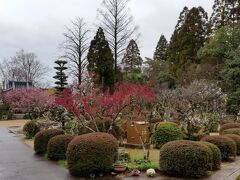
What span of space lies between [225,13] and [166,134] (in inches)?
870

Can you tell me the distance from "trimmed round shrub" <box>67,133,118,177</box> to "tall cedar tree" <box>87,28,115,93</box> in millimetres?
19993

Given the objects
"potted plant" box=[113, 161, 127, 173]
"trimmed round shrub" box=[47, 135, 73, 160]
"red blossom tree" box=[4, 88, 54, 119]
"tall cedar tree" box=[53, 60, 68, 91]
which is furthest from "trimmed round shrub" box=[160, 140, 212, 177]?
"red blossom tree" box=[4, 88, 54, 119]

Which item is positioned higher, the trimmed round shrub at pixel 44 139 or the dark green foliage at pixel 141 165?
the trimmed round shrub at pixel 44 139

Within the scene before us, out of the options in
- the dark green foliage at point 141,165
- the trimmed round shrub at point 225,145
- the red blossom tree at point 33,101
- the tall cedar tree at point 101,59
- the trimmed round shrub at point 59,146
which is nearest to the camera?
the dark green foliage at point 141,165

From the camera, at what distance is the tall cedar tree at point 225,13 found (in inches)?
1180

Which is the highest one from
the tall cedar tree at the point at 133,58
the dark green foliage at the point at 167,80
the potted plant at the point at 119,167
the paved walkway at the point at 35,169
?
the tall cedar tree at the point at 133,58

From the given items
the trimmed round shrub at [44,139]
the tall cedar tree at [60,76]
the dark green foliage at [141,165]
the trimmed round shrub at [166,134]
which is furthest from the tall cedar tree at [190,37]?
the dark green foliage at [141,165]

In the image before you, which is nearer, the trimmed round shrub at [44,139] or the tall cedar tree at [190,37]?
the trimmed round shrub at [44,139]

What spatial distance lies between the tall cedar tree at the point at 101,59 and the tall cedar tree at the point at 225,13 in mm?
10390

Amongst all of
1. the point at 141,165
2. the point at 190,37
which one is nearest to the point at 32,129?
the point at 141,165

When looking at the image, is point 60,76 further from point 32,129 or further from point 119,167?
point 119,167

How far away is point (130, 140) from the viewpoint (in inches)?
520

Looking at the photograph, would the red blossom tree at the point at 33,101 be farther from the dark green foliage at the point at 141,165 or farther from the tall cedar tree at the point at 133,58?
the tall cedar tree at the point at 133,58

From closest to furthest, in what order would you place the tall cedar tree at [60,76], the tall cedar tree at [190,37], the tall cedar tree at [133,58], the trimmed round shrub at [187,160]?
the trimmed round shrub at [187,160] < the tall cedar tree at [60,76] < the tall cedar tree at [190,37] < the tall cedar tree at [133,58]
